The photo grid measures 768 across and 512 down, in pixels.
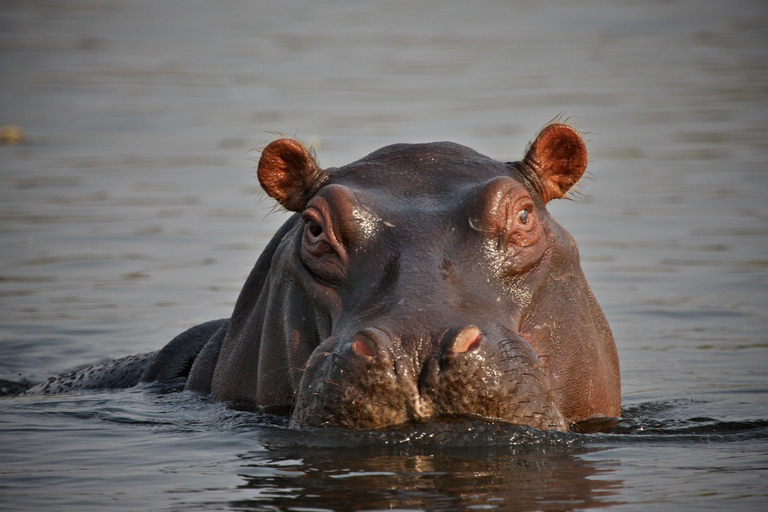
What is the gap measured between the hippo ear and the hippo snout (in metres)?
1.74

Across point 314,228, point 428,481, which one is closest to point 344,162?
point 314,228

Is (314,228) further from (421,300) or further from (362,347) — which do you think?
(362,347)

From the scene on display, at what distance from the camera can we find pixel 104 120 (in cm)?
2567

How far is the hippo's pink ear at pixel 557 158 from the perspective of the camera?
7523 mm

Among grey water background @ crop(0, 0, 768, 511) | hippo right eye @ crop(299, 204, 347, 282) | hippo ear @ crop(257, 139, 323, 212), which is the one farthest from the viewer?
hippo ear @ crop(257, 139, 323, 212)

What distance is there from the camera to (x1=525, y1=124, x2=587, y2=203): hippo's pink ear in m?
7.52

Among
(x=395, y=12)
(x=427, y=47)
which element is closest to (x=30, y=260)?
(x=427, y=47)

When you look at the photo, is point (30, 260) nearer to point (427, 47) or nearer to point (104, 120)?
point (104, 120)

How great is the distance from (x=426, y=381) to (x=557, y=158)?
92.6 inches

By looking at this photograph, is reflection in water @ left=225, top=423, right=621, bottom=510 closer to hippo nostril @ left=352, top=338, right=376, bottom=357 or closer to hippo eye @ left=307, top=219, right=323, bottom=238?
hippo nostril @ left=352, top=338, right=376, bottom=357

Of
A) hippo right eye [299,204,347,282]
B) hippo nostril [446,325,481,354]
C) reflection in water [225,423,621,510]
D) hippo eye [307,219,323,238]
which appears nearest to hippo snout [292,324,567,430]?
hippo nostril [446,325,481,354]

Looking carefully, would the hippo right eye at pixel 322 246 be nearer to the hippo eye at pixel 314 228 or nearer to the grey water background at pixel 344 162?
the hippo eye at pixel 314 228

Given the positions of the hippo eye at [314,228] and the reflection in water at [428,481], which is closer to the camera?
the reflection in water at [428,481]

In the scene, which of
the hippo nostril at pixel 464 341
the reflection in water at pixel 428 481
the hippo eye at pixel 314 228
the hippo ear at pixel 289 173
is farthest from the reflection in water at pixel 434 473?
the hippo ear at pixel 289 173
